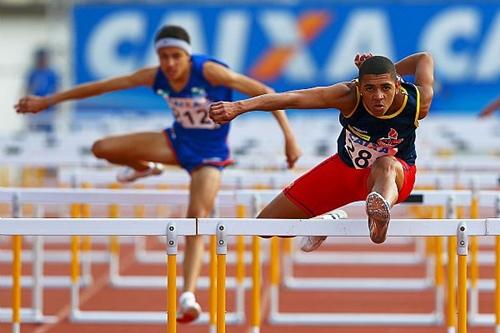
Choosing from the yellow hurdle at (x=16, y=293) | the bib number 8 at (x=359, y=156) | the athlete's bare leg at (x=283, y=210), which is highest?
the bib number 8 at (x=359, y=156)

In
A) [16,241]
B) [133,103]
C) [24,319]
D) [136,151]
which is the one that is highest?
[133,103]

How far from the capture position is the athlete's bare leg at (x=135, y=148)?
29.1ft

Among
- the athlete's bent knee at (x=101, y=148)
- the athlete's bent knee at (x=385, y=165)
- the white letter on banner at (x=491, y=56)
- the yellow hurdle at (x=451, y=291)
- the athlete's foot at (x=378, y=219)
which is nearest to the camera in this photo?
the athlete's foot at (x=378, y=219)

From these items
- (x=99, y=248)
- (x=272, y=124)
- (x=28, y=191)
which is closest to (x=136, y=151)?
(x=28, y=191)

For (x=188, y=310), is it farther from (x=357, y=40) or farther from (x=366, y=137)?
(x=357, y=40)

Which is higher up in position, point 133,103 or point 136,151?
point 133,103

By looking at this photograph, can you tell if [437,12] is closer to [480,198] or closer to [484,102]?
[484,102]

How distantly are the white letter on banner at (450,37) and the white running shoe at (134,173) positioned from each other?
1361 cm

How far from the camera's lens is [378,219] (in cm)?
586

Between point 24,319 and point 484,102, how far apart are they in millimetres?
14045

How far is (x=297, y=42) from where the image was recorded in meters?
22.6

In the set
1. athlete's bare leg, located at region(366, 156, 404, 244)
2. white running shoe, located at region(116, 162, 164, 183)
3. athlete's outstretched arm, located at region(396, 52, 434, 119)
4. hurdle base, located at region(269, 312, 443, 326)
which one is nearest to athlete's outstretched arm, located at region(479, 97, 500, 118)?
hurdle base, located at region(269, 312, 443, 326)

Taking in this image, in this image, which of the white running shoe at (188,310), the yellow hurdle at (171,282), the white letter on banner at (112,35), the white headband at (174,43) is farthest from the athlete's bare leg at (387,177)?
the white letter on banner at (112,35)

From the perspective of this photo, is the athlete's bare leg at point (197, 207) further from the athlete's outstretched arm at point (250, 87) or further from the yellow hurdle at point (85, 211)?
the yellow hurdle at point (85, 211)
